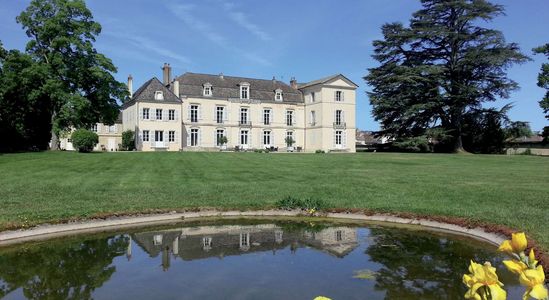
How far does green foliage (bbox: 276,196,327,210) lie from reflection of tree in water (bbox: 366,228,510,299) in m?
1.96

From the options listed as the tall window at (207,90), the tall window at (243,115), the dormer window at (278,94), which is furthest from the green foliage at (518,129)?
the tall window at (207,90)

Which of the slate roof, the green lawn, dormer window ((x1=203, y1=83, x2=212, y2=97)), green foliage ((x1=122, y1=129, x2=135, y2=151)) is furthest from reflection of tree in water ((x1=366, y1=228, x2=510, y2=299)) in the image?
dormer window ((x1=203, y1=83, x2=212, y2=97))

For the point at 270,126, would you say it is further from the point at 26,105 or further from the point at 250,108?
the point at 26,105

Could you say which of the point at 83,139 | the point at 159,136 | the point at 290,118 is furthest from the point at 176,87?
the point at 83,139

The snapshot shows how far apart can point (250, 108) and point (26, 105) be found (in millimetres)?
23025

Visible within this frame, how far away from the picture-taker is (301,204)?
1104 centimetres

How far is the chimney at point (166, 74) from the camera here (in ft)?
161

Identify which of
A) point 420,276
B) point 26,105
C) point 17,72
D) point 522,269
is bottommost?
point 420,276

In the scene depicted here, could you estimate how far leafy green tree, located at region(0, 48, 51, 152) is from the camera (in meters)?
29.3

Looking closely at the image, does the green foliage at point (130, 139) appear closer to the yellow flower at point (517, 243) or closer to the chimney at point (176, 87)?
the chimney at point (176, 87)

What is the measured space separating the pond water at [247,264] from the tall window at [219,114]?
38.4 meters

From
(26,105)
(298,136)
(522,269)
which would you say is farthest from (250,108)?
→ (522,269)

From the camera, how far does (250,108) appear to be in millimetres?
49062

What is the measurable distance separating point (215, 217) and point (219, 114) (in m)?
37.7
